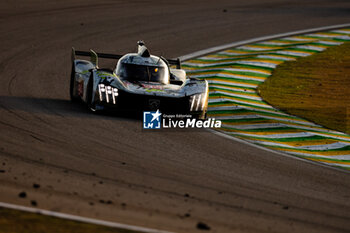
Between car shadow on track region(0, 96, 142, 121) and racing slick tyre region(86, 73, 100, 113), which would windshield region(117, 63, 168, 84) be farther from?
car shadow on track region(0, 96, 142, 121)

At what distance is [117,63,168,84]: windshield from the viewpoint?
14.7m

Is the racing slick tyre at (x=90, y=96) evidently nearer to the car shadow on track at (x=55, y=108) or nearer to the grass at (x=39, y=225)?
the car shadow on track at (x=55, y=108)

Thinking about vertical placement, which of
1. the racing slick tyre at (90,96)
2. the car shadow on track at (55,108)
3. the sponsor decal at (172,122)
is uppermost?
the racing slick tyre at (90,96)

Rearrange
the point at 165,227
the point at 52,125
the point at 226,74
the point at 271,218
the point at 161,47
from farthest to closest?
the point at 161,47 < the point at 226,74 < the point at 52,125 < the point at 271,218 < the point at 165,227

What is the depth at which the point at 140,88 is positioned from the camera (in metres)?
13.9

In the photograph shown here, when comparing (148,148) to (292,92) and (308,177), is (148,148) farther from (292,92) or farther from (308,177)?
(292,92)

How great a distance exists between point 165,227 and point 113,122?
217 inches

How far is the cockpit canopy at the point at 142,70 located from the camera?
578 inches

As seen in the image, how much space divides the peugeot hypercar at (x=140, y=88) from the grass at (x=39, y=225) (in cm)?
572

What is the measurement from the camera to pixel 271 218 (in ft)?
29.1

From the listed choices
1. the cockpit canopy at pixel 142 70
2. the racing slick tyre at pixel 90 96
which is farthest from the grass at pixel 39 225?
the cockpit canopy at pixel 142 70

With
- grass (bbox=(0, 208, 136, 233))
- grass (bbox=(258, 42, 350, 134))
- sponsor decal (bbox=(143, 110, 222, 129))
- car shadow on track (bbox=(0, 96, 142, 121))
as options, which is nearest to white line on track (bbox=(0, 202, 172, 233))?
grass (bbox=(0, 208, 136, 233))

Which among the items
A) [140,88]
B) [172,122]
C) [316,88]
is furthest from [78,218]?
[316,88]

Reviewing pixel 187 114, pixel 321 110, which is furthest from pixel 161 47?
pixel 187 114
